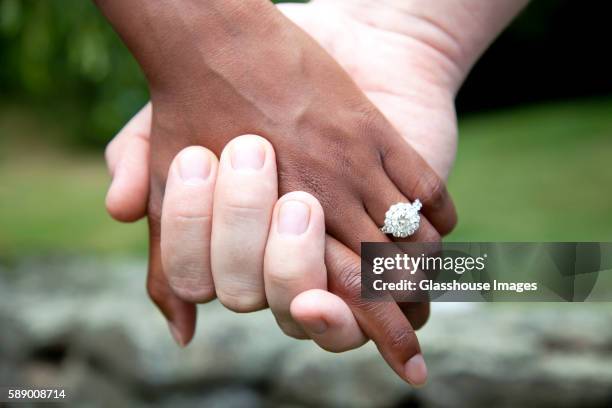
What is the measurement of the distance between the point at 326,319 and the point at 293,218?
0.20m

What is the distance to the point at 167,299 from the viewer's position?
1741 millimetres

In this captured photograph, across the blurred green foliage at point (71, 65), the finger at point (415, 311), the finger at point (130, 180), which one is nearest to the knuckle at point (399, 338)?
the finger at point (415, 311)

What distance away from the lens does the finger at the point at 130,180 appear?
1657 mm

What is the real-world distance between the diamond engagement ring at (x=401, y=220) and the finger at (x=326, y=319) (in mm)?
182

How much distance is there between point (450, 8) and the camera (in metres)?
1.82

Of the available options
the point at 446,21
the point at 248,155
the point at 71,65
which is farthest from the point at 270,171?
the point at 71,65

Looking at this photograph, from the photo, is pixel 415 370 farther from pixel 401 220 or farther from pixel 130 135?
pixel 130 135

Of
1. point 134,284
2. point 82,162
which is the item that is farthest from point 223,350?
point 82,162

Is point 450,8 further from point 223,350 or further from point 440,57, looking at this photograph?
point 223,350

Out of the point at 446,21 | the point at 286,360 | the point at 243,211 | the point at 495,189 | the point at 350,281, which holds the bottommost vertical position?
the point at 495,189

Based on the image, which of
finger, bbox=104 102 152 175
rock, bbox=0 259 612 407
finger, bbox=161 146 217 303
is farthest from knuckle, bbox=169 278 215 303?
rock, bbox=0 259 612 407

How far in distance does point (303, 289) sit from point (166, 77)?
0.50 m

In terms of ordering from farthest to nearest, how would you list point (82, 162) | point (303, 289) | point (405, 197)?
point (82, 162) < point (405, 197) < point (303, 289)

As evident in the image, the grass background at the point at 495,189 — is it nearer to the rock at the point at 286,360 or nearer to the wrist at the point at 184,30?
the rock at the point at 286,360
